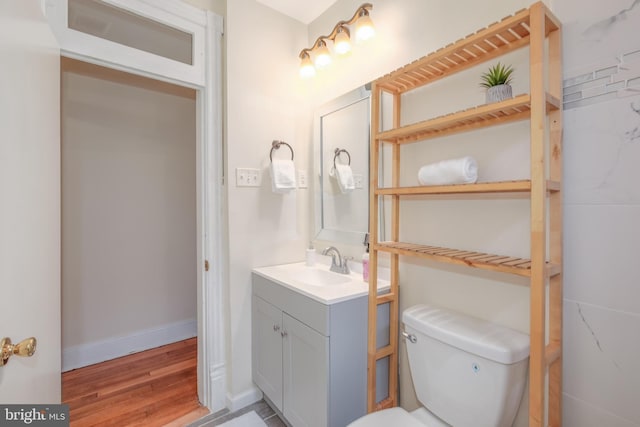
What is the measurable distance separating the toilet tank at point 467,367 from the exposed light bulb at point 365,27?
1.33 metres

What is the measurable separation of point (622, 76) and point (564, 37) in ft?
0.70

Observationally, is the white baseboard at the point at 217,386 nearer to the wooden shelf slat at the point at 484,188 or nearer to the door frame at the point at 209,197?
the door frame at the point at 209,197

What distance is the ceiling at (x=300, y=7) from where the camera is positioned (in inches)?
73.5

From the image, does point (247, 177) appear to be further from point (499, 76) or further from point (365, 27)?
point (499, 76)

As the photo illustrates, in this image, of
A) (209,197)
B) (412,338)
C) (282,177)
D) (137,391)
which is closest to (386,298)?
(412,338)

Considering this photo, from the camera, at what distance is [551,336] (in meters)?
0.96

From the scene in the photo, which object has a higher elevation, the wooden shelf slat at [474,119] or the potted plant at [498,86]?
the potted plant at [498,86]

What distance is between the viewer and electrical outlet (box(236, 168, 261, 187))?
1784 millimetres

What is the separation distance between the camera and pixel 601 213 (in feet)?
2.92

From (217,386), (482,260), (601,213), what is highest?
(601,213)

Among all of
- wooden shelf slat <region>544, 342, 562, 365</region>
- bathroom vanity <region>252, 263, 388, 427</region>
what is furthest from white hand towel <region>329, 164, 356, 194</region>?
→ wooden shelf slat <region>544, 342, 562, 365</region>

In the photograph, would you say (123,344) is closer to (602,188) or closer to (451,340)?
(451,340)

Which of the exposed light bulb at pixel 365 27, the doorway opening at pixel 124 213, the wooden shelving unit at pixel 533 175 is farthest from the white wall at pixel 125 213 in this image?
the wooden shelving unit at pixel 533 175

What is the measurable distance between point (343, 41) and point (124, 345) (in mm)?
2766
